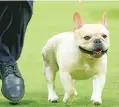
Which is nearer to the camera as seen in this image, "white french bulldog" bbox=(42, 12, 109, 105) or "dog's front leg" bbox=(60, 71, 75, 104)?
"white french bulldog" bbox=(42, 12, 109, 105)

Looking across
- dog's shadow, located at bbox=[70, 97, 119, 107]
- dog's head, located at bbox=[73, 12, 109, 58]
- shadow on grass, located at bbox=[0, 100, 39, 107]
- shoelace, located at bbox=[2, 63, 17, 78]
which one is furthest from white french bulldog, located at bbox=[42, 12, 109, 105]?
shoelace, located at bbox=[2, 63, 17, 78]

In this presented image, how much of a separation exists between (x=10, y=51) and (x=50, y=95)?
0.50 metres

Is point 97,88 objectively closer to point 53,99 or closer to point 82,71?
point 82,71

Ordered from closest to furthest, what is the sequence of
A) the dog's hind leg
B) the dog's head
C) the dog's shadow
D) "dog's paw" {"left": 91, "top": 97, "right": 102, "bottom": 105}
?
1. the dog's head
2. "dog's paw" {"left": 91, "top": 97, "right": 102, "bottom": 105}
3. the dog's shadow
4. the dog's hind leg

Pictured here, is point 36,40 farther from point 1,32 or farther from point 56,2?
point 56,2

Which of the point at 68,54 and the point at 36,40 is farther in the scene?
the point at 36,40

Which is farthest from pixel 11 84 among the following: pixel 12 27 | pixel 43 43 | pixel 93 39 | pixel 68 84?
pixel 43 43

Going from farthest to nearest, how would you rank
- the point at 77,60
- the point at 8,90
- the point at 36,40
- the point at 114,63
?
the point at 36,40
the point at 114,63
the point at 8,90
the point at 77,60

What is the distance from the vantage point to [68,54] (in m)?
3.81

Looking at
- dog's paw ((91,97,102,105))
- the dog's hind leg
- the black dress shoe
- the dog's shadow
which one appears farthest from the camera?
the dog's hind leg

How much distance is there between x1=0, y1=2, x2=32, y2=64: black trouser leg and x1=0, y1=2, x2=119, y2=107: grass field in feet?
1.16

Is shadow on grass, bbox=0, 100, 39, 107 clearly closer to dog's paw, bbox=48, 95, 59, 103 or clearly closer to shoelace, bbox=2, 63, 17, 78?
dog's paw, bbox=48, 95, 59, 103

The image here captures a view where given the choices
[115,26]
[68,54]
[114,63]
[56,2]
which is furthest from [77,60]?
[56,2]

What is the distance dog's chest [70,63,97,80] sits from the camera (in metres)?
3.80
